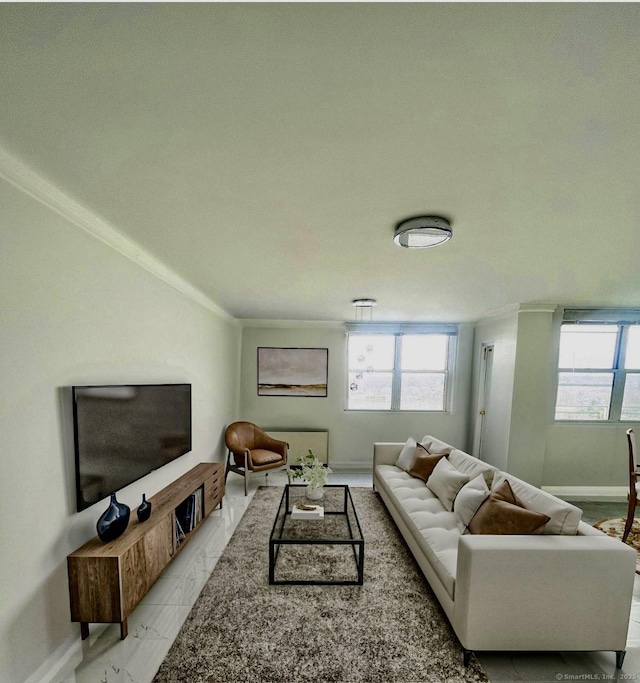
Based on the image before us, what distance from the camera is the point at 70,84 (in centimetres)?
90

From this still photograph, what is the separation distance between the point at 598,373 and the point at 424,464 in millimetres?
2945

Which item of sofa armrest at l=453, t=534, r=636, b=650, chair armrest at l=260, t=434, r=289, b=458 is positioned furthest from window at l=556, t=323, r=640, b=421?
chair armrest at l=260, t=434, r=289, b=458

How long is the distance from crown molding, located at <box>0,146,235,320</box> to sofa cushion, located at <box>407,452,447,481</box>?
3.20 m

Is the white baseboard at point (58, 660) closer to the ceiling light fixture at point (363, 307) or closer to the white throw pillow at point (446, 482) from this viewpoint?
the white throw pillow at point (446, 482)

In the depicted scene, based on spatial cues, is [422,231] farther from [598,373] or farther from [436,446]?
[598,373]

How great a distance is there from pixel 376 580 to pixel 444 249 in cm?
248

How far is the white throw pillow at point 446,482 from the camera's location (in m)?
2.75

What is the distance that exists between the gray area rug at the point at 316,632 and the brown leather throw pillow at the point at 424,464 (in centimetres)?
95

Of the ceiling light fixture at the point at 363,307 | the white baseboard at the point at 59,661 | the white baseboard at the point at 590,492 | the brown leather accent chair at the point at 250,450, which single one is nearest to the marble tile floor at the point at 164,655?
the white baseboard at the point at 59,661

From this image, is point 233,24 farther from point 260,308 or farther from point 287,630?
point 260,308

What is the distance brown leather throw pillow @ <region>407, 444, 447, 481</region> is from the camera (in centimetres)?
336

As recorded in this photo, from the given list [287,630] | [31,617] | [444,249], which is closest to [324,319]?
[444,249]

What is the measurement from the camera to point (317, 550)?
2.76 metres

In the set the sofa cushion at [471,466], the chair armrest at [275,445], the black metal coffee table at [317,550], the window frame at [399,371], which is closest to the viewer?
the black metal coffee table at [317,550]
